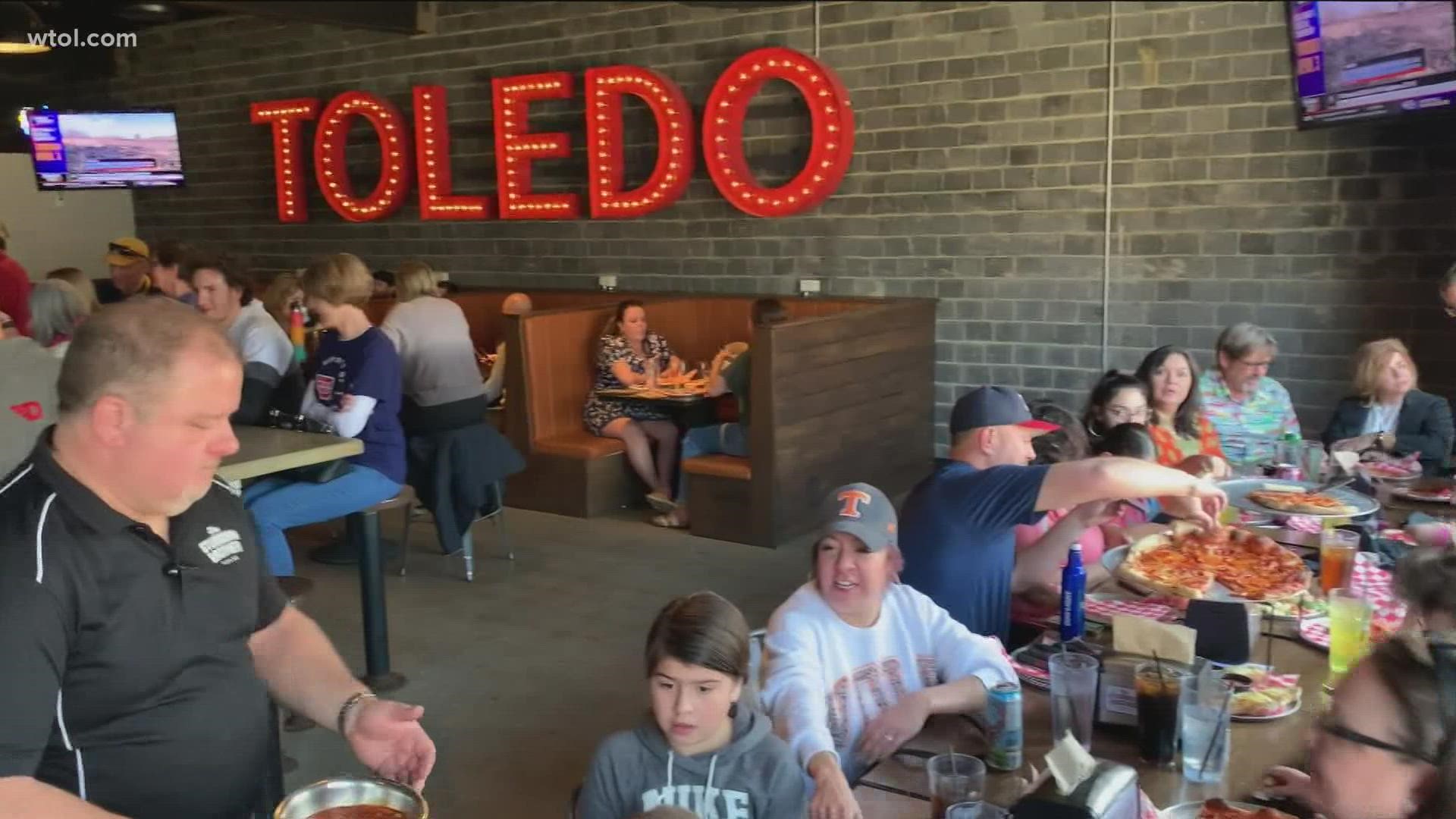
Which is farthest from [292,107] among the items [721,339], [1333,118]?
[1333,118]

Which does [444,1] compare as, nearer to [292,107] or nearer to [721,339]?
[292,107]

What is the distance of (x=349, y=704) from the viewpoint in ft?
5.90

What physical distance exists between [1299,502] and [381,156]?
25.4 ft

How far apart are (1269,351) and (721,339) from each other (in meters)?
3.69

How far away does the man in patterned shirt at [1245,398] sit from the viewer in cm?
442

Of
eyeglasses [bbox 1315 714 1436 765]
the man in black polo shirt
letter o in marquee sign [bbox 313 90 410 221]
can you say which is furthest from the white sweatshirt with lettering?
letter o in marquee sign [bbox 313 90 410 221]

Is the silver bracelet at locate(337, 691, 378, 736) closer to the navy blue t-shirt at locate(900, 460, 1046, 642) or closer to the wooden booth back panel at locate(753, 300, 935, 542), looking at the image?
the navy blue t-shirt at locate(900, 460, 1046, 642)

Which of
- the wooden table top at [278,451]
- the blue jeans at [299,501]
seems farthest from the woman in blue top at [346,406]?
the wooden table top at [278,451]

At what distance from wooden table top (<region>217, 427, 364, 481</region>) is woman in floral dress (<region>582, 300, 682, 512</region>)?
8.78 feet

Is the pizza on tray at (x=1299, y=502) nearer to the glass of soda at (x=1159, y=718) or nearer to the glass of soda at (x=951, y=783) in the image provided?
the glass of soda at (x=1159, y=718)

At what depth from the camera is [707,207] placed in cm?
753

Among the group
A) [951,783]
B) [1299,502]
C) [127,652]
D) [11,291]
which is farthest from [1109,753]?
[11,291]

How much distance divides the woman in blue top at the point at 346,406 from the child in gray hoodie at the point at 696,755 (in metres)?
2.57

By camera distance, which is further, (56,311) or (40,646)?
(56,311)
